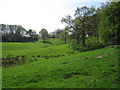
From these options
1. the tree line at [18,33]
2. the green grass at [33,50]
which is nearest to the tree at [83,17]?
the green grass at [33,50]

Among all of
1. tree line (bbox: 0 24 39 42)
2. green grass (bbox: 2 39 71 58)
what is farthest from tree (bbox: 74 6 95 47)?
tree line (bbox: 0 24 39 42)

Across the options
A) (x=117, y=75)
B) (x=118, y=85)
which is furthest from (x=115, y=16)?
(x=118, y=85)

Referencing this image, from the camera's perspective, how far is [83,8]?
42906 mm

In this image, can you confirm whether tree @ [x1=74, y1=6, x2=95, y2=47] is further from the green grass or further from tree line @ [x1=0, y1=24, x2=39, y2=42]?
tree line @ [x1=0, y1=24, x2=39, y2=42]

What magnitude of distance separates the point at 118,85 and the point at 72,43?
3668 cm

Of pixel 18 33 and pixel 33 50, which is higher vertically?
pixel 18 33

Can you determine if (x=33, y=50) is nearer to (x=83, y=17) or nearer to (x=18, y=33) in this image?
(x=83, y=17)

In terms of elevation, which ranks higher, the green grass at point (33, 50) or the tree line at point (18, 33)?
the tree line at point (18, 33)

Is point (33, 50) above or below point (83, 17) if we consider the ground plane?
below

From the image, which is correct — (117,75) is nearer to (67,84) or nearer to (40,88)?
(67,84)

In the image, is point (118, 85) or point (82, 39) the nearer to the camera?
point (118, 85)

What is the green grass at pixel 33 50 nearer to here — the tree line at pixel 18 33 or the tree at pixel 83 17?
the tree at pixel 83 17

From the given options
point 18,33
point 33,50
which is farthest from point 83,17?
point 18,33

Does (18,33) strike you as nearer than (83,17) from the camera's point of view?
No
